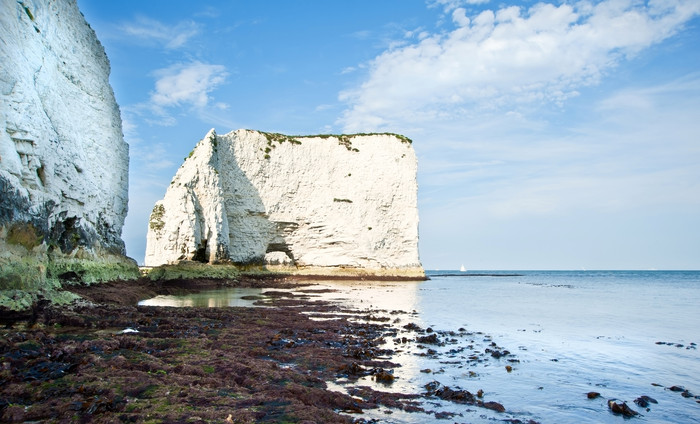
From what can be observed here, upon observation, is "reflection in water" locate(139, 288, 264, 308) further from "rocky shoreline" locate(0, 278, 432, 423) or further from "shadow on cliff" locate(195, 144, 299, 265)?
"shadow on cliff" locate(195, 144, 299, 265)

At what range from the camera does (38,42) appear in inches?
539

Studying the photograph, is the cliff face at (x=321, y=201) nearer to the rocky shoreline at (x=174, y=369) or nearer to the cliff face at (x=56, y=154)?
the cliff face at (x=56, y=154)

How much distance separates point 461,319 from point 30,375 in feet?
38.9

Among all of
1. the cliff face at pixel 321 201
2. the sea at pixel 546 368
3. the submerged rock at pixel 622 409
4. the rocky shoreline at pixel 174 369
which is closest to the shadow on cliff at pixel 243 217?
the cliff face at pixel 321 201

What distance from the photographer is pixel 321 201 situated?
39656mm

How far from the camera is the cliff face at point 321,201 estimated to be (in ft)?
123

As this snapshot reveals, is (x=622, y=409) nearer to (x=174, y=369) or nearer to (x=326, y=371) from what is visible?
(x=326, y=371)

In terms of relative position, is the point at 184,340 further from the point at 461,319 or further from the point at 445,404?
the point at 461,319

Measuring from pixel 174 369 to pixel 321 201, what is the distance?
34.0 meters

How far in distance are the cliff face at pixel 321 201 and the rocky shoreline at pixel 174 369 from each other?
26847 mm

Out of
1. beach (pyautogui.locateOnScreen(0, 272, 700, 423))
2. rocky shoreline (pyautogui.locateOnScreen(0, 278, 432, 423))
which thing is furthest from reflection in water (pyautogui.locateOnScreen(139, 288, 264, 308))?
rocky shoreline (pyautogui.locateOnScreen(0, 278, 432, 423))

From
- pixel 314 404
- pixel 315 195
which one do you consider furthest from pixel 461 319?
pixel 315 195

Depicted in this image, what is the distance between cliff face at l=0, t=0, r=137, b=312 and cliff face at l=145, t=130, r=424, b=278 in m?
15.5

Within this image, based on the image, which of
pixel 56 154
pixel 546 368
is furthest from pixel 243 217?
pixel 546 368
